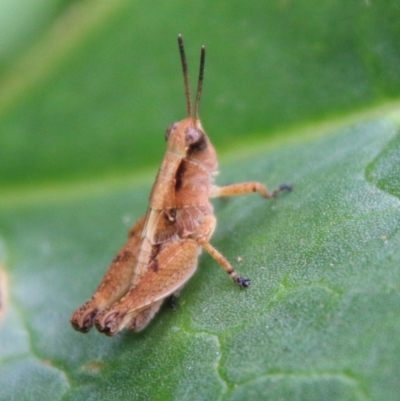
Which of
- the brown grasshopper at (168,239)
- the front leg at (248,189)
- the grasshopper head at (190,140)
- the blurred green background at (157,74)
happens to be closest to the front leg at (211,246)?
the brown grasshopper at (168,239)

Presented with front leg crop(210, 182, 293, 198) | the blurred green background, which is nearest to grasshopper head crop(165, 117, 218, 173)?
front leg crop(210, 182, 293, 198)

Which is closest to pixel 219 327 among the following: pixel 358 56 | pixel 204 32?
pixel 358 56

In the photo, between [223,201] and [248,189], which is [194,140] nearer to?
[248,189]

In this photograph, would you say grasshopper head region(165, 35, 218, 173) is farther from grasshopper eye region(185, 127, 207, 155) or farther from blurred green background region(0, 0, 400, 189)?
blurred green background region(0, 0, 400, 189)

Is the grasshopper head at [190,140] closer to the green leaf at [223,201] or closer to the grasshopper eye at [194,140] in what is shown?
the grasshopper eye at [194,140]

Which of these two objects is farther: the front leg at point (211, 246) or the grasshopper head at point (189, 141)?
the grasshopper head at point (189, 141)

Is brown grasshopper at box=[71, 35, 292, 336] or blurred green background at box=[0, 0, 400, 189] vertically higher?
blurred green background at box=[0, 0, 400, 189]

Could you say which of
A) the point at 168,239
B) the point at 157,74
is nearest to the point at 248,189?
the point at 168,239

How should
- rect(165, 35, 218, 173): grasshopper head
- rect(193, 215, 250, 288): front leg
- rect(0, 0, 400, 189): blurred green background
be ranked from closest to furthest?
rect(193, 215, 250, 288): front leg
rect(165, 35, 218, 173): grasshopper head
rect(0, 0, 400, 189): blurred green background
